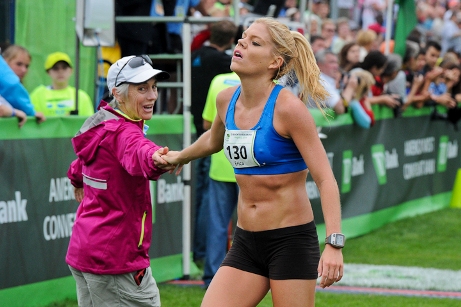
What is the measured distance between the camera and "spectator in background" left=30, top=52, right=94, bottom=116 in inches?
344

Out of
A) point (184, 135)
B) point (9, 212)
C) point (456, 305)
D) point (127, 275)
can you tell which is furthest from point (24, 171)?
point (456, 305)

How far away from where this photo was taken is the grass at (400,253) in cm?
761

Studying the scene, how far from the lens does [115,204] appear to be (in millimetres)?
4723

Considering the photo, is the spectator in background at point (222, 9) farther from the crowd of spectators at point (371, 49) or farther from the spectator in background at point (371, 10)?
the spectator in background at point (371, 10)

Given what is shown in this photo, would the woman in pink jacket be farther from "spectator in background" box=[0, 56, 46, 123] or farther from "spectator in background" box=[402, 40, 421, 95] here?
"spectator in background" box=[402, 40, 421, 95]

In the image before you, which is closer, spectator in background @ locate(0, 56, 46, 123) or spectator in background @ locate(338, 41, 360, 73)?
spectator in background @ locate(0, 56, 46, 123)

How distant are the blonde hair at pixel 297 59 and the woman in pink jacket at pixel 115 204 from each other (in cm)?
67

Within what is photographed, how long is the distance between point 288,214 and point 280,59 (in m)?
0.79

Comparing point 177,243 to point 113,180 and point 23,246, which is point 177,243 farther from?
point 113,180

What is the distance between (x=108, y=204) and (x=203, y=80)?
14.0 feet

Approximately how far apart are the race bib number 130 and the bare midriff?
79 mm

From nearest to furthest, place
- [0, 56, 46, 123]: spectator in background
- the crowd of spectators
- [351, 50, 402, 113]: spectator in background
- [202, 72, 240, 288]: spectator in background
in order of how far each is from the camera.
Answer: [0, 56, 46, 123]: spectator in background → [202, 72, 240, 288]: spectator in background → the crowd of spectators → [351, 50, 402, 113]: spectator in background

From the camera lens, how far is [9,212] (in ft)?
22.3

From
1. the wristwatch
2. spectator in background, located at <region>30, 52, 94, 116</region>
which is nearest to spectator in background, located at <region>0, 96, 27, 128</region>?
spectator in background, located at <region>30, 52, 94, 116</region>
